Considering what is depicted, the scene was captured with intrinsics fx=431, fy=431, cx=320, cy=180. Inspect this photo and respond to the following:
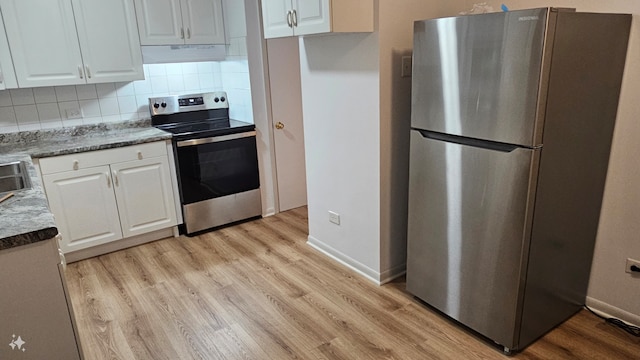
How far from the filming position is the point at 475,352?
7.03 feet

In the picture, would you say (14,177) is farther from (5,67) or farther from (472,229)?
(472,229)

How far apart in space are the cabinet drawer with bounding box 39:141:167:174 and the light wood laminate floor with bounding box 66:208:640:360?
0.75m

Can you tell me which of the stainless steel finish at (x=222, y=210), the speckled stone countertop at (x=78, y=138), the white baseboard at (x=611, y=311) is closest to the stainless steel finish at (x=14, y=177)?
the speckled stone countertop at (x=78, y=138)

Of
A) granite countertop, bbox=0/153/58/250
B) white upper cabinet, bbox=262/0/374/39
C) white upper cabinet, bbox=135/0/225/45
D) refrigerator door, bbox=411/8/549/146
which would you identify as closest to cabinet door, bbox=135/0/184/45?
white upper cabinet, bbox=135/0/225/45

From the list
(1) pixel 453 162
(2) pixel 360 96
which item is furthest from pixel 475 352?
(2) pixel 360 96

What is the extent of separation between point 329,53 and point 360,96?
0.39m

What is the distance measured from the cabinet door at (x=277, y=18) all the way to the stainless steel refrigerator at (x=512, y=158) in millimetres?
805

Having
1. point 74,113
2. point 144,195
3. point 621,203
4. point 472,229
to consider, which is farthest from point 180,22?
point 621,203

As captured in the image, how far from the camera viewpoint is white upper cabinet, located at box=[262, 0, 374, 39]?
7.41 ft

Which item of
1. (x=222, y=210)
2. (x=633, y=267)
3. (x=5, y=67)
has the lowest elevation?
(x=222, y=210)

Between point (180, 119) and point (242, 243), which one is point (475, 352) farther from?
point (180, 119)

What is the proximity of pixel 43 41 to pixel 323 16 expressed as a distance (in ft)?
6.86

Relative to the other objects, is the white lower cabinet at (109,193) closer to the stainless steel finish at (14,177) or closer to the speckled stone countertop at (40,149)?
the speckled stone countertop at (40,149)

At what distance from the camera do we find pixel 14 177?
2473 mm
